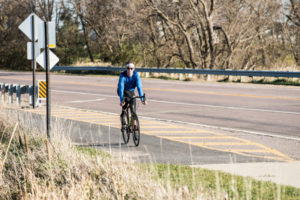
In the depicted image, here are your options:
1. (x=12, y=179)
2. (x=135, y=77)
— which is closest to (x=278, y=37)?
(x=135, y=77)

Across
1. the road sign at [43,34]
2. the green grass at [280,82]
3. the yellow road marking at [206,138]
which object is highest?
the road sign at [43,34]

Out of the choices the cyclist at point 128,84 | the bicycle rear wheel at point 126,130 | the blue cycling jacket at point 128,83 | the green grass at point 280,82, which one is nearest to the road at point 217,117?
the bicycle rear wheel at point 126,130

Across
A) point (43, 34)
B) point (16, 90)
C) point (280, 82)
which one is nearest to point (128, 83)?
point (43, 34)

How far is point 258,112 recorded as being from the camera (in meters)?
16.8

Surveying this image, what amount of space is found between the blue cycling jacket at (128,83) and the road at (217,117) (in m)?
1.28

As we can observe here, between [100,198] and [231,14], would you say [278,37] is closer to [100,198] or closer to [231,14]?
[231,14]

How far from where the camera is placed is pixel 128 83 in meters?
11.0

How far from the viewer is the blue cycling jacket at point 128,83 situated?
10805 millimetres

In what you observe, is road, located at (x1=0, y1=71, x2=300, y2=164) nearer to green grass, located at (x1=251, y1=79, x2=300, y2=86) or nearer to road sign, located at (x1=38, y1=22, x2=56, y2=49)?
green grass, located at (x1=251, y1=79, x2=300, y2=86)

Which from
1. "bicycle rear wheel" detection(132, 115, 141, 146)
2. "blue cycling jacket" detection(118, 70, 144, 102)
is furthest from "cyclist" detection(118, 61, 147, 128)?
"bicycle rear wheel" detection(132, 115, 141, 146)

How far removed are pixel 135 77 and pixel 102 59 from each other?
45.7m

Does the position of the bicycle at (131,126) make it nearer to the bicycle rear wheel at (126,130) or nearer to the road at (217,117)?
the bicycle rear wheel at (126,130)

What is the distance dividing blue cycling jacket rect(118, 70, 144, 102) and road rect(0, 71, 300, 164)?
4.20 feet

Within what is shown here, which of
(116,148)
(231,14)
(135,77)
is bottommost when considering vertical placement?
(116,148)
